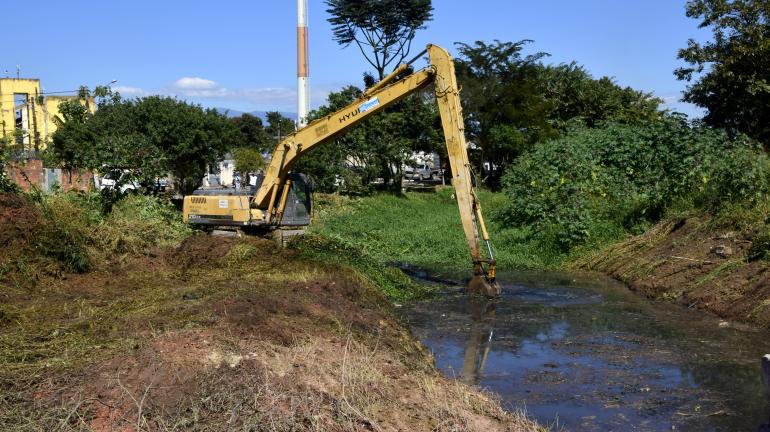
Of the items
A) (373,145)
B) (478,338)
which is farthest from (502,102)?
(478,338)

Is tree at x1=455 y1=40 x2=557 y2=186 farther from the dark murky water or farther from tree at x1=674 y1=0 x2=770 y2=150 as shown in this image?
the dark murky water

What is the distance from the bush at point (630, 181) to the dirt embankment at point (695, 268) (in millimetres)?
1080

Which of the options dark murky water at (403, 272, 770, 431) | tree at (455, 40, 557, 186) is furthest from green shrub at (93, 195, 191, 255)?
tree at (455, 40, 557, 186)

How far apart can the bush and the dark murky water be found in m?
4.08

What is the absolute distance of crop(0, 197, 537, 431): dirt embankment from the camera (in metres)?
6.24

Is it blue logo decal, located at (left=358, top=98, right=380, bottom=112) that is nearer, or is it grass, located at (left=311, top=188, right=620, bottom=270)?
blue logo decal, located at (left=358, top=98, right=380, bottom=112)

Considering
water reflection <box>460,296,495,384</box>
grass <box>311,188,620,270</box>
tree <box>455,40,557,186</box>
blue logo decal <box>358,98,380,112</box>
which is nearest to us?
water reflection <box>460,296,495,384</box>

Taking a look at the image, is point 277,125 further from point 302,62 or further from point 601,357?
point 601,357

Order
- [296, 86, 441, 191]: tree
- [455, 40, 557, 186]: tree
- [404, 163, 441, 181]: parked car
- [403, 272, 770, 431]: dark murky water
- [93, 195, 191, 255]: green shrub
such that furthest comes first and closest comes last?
[404, 163, 441, 181]: parked car
[455, 40, 557, 186]: tree
[296, 86, 441, 191]: tree
[93, 195, 191, 255]: green shrub
[403, 272, 770, 431]: dark murky water

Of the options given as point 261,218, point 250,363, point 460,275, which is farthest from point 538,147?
point 250,363

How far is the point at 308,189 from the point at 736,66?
1710cm

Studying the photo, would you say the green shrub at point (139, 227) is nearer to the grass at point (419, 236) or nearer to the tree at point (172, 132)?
the grass at point (419, 236)

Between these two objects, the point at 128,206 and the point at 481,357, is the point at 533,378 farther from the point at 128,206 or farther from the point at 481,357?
the point at 128,206

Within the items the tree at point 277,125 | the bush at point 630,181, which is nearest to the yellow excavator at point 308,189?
the bush at point 630,181
